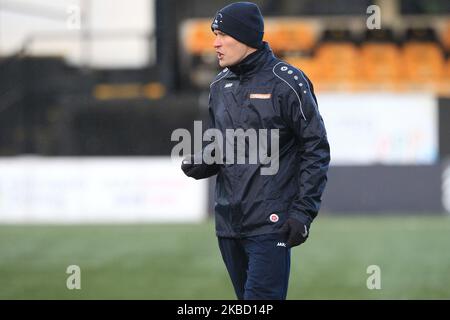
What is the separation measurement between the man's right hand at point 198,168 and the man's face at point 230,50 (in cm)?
58

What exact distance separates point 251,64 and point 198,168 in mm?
683

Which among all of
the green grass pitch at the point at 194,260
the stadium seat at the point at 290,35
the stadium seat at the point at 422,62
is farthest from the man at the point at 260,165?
the stadium seat at the point at 290,35

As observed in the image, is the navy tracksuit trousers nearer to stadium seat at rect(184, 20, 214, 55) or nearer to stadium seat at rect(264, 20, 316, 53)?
stadium seat at rect(184, 20, 214, 55)

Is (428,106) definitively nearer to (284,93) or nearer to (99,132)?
(99,132)

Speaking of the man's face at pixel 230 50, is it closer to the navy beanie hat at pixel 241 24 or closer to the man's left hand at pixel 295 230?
the navy beanie hat at pixel 241 24

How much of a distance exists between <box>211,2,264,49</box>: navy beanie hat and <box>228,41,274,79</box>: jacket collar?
1.8 inches

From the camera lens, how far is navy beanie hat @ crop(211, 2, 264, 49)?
5.75 meters

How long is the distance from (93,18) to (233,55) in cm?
1522

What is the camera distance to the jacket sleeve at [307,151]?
559 cm

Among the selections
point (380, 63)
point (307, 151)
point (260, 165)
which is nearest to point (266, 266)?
point (260, 165)

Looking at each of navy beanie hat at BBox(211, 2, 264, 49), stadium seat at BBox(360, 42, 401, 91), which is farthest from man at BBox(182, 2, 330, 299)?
stadium seat at BBox(360, 42, 401, 91)

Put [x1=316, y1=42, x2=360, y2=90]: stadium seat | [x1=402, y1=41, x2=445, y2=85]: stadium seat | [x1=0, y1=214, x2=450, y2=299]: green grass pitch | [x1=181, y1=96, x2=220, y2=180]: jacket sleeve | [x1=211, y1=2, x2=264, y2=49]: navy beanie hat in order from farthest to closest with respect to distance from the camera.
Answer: [x1=316, y1=42, x2=360, y2=90]: stadium seat < [x1=402, y1=41, x2=445, y2=85]: stadium seat < [x1=0, y1=214, x2=450, y2=299]: green grass pitch < [x1=181, y1=96, x2=220, y2=180]: jacket sleeve < [x1=211, y1=2, x2=264, y2=49]: navy beanie hat

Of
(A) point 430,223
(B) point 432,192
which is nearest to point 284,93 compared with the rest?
(A) point 430,223
